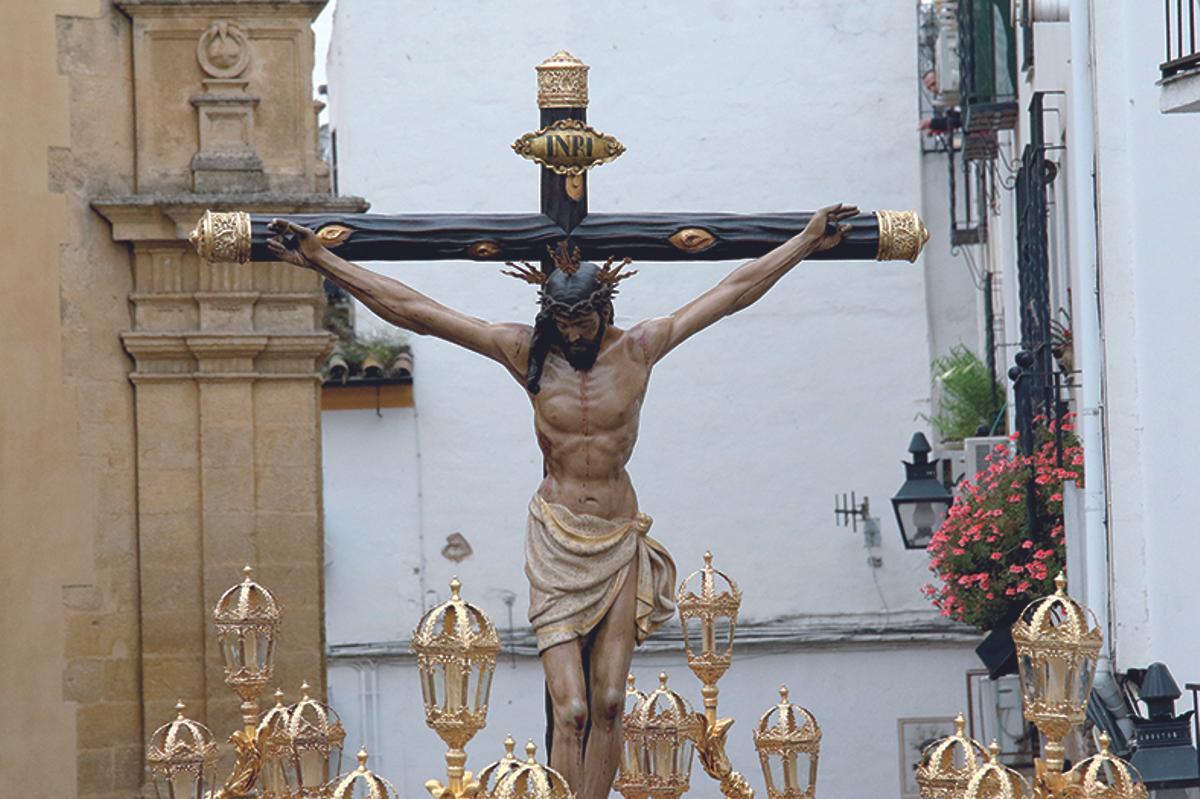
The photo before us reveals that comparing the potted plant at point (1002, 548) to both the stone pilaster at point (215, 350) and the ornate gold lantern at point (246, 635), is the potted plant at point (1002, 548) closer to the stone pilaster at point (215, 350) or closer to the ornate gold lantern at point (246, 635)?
the stone pilaster at point (215, 350)

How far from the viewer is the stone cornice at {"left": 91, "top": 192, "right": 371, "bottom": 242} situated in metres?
14.5

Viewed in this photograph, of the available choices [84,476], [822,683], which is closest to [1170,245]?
[84,476]

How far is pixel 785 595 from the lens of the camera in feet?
74.1

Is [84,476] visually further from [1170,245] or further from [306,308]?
[1170,245]

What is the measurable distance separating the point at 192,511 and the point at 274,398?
67 cm

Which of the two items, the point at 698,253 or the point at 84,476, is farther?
the point at 84,476

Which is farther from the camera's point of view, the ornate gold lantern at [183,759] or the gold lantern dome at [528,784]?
the ornate gold lantern at [183,759]

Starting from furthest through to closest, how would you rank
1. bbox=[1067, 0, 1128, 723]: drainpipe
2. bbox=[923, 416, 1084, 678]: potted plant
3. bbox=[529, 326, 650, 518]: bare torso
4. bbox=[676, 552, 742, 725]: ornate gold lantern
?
bbox=[923, 416, 1084, 678]: potted plant, bbox=[1067, 0, 1128, 723]: drainpipe, bbox=[676, 552, 742, 725]: ornate gold lantern, bbox=[529, 326, 650, 518]: bare torso

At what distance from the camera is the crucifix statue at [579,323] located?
8773mm

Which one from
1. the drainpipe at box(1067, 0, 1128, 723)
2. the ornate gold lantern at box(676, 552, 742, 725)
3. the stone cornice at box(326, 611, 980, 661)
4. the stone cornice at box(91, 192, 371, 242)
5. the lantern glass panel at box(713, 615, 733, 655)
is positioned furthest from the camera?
the stone cornice at box(326, 611, 980, 661)

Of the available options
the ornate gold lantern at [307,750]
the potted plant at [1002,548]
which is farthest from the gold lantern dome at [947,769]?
the potted plant at [1002,548]

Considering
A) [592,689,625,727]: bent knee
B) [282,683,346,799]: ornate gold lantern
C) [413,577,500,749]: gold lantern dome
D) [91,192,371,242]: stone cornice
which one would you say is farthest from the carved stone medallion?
[413,577,500,749]: gold lantern dome

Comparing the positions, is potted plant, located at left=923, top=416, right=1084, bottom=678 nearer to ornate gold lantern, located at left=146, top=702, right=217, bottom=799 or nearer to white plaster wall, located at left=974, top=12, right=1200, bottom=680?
white plaster wall, located at left=974, top=12, right=1200, bottom=680

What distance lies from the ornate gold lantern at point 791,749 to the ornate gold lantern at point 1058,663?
142cm
